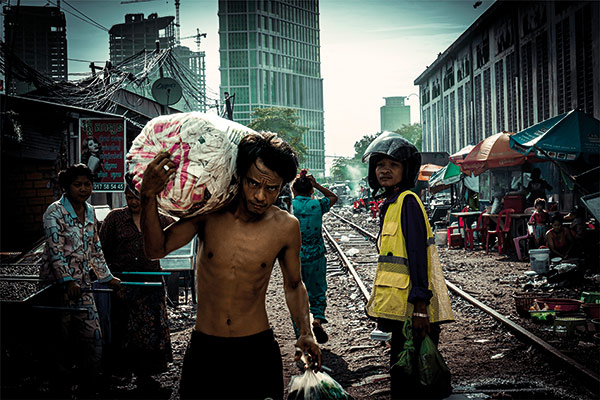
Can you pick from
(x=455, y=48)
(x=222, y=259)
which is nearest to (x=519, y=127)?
(x=455, y=48)

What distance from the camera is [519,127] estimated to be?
25.2 m

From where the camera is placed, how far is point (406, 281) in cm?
359

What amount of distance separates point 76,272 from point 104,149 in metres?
6.74

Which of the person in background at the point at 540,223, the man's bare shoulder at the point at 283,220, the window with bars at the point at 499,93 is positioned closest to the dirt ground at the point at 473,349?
the person in background at the point at 540,223

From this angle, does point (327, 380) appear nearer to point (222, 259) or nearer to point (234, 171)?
point (222, 259)

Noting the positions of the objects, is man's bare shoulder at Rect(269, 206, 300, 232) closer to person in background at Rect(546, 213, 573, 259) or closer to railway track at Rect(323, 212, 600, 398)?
railway track at Rect(323, 212, 600, 398)

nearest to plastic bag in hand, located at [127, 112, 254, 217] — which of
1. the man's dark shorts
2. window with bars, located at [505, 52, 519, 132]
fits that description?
the man's dark shorts

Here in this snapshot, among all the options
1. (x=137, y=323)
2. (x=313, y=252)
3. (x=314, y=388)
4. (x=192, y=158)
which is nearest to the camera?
(x=192, y=158)

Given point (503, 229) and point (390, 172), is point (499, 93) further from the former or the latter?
point (390, 172)

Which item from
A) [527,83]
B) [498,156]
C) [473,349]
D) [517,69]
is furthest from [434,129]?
[473,349]

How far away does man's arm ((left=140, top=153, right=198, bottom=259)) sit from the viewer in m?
2.59

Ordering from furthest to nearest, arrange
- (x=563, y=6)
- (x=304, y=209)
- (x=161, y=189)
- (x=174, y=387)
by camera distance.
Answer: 1. (x=563, y=6)
2. (x=304, y=209)
3. (x=174, y=387)
4. (x=161, y=189)

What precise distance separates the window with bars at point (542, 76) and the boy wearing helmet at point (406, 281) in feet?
65.8

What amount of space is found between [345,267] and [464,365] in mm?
8238
